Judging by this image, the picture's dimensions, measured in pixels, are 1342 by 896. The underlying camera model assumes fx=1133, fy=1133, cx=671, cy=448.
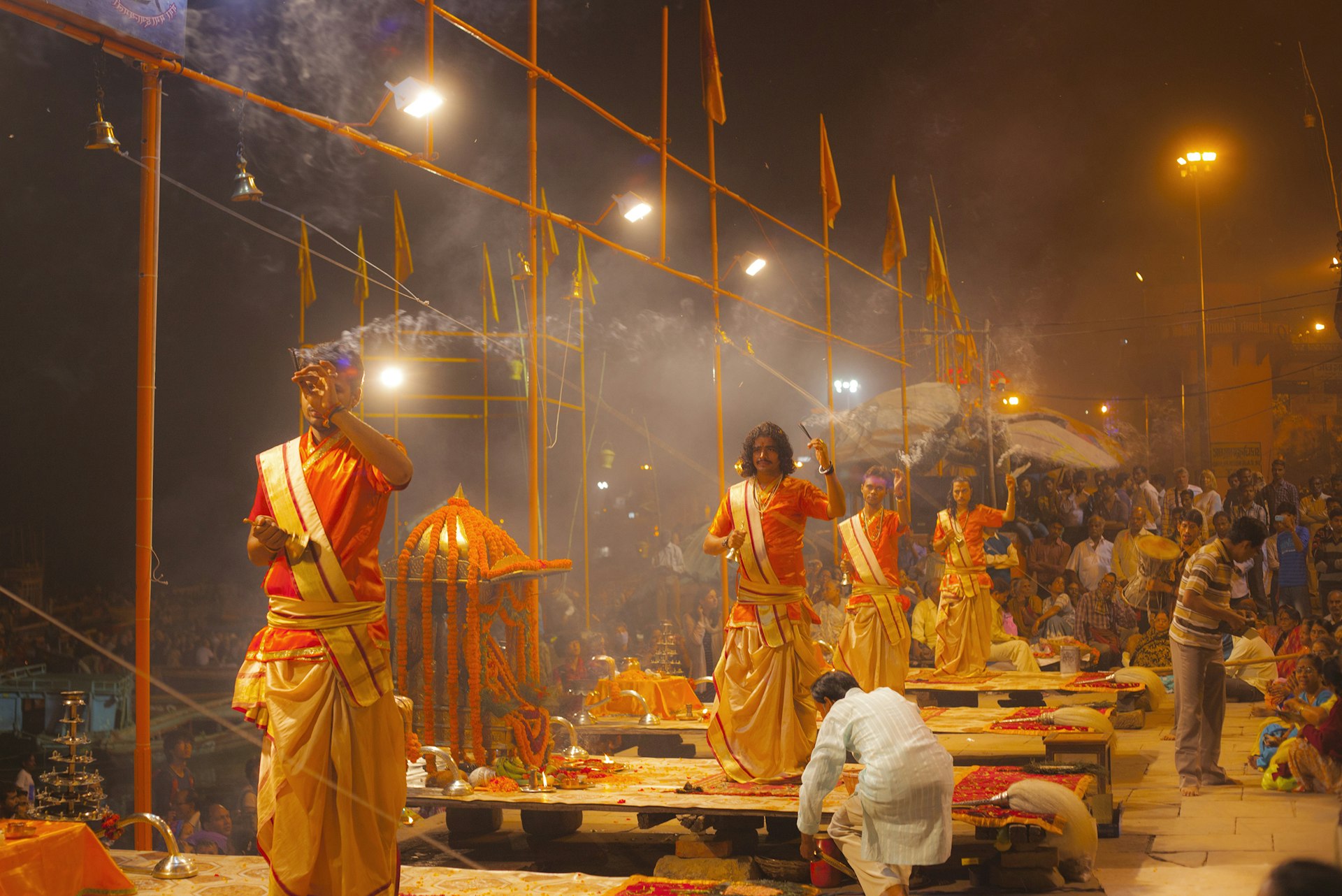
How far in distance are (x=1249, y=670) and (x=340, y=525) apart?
10919 millimetres

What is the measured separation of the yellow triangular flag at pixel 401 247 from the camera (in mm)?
11391

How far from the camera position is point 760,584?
7.21 m

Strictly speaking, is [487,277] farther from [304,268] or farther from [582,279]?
[304,268]

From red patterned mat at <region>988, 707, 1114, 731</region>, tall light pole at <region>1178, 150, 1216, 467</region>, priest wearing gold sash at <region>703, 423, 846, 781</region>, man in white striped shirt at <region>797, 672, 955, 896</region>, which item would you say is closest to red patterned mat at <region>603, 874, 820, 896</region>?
man in white striped shirt at <region>797, 672, 955, 896</region>

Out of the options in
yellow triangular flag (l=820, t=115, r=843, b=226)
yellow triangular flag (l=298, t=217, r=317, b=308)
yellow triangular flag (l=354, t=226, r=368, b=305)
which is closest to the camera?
yellow triangular flag (l=298, t=217, r=317, b=308)

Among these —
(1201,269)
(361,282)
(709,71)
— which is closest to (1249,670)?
(1201,269)

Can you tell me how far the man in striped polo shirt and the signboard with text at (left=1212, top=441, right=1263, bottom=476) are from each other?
7.66 meters

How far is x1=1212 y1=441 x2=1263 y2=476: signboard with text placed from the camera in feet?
47.0

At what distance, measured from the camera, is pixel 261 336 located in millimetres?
9500

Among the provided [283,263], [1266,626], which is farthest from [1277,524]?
[283,263]

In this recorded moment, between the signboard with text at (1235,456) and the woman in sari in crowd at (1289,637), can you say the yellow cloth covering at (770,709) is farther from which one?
the signboard with text at (1235,456)

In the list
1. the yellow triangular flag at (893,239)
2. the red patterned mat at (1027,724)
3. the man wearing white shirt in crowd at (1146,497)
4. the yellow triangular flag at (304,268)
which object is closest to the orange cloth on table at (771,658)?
the red patterned mat at (1027,724)

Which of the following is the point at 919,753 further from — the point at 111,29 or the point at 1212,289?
the point at 1212,289

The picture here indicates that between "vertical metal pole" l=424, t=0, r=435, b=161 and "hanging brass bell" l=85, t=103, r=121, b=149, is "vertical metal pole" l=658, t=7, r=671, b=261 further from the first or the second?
"hanging brass bell" l=85, t=103, r=121, b=149
